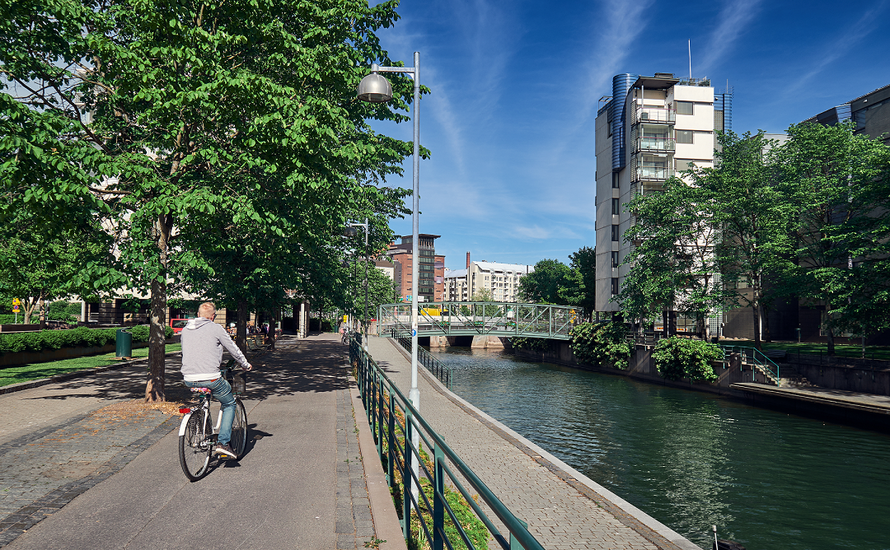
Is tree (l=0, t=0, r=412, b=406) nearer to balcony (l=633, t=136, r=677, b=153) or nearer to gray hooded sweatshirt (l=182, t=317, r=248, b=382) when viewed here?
gray hooded sweatshirt (l=182, t=317, r=248, b=382)

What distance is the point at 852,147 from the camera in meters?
29.2

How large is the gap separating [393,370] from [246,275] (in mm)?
8984

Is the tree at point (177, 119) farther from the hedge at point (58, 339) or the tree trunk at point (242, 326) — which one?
the tree trunk at point (242, 326)

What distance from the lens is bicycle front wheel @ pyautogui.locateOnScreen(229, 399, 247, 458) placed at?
26.1 ft

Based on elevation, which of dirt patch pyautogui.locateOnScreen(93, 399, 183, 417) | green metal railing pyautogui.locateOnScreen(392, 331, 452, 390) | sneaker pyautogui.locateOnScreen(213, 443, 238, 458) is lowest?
green metal railing pyautogui.locateOnScreen(392, 331, 452, 390)

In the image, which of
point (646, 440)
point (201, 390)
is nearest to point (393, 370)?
point (646, 440)

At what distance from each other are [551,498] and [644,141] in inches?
1878

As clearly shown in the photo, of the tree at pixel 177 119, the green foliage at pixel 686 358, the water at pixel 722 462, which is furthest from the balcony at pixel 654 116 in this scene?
the tree at pixel 177 119

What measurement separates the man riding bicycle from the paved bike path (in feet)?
1.84

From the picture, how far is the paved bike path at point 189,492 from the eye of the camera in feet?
17.4

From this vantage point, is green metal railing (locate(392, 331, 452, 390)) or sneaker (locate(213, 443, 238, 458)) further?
green metal railing (locate(392, 331, 452, 390))

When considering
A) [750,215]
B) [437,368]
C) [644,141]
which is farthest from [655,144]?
[437,368]

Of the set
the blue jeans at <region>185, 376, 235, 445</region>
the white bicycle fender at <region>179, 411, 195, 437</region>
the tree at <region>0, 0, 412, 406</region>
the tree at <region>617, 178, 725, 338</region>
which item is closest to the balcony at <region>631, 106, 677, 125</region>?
the tree at <region>617, 178, 725, 338</region>

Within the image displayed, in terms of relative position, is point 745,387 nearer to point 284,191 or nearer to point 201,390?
point 284,191
